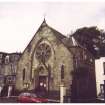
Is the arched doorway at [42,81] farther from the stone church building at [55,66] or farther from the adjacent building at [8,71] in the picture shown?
the adjacent building at [8,71]

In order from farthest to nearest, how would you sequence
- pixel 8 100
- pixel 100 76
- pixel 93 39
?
1. pixel 8 100
2. pixel 93 39
3. pixel 100 76

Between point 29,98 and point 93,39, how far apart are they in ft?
4.96

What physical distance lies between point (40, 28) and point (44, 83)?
100 cm

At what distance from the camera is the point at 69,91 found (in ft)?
14.6

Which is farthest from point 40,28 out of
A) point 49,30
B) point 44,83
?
point 44,83

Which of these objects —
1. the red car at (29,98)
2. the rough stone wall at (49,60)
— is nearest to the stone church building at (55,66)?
the rough stone wall at (49,60)

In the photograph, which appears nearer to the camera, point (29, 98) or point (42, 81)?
point (29, 98)

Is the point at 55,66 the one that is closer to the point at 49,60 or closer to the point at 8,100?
the point at 49,60

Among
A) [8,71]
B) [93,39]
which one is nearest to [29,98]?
[8,71]

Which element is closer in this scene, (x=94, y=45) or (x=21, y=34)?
(x=94, y=45)

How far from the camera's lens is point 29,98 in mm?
4535

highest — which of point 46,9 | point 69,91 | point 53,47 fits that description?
point 46,9

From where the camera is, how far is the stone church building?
4430 millimetres

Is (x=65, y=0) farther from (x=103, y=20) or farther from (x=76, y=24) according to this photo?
(x=103, y=20)
